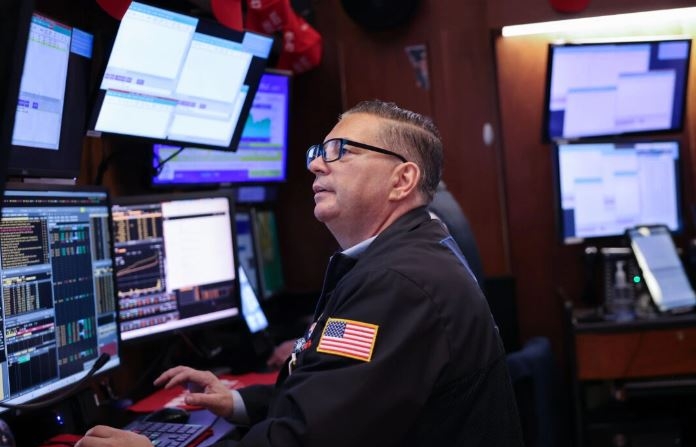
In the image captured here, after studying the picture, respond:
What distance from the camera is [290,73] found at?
3297 mm

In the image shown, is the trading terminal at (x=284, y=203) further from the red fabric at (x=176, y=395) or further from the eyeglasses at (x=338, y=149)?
the eyeglasses at (x=338, y=149)

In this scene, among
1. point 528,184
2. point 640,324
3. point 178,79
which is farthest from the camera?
point 528,184

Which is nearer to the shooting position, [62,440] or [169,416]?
[62,440]

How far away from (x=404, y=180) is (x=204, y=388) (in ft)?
2.19

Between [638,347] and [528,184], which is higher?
[528,184]

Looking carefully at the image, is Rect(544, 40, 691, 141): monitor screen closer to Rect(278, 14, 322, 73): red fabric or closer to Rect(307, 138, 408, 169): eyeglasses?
Rect(278, 14, 322, 73): red fabric

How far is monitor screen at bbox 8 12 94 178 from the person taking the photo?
5.55 ft

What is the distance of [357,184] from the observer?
164 cm

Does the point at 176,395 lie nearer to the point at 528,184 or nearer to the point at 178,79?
the point at 178,79

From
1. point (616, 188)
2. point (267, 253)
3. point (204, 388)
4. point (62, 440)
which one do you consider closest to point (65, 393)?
point (62, 440)

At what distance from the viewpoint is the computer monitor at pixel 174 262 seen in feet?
6.78

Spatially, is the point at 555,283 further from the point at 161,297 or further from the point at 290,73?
the point at 161,297

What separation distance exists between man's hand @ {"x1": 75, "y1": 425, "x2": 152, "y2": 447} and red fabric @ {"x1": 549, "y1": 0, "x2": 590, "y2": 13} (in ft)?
9.00

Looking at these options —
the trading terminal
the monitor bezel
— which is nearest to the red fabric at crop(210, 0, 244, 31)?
the trading terminal
